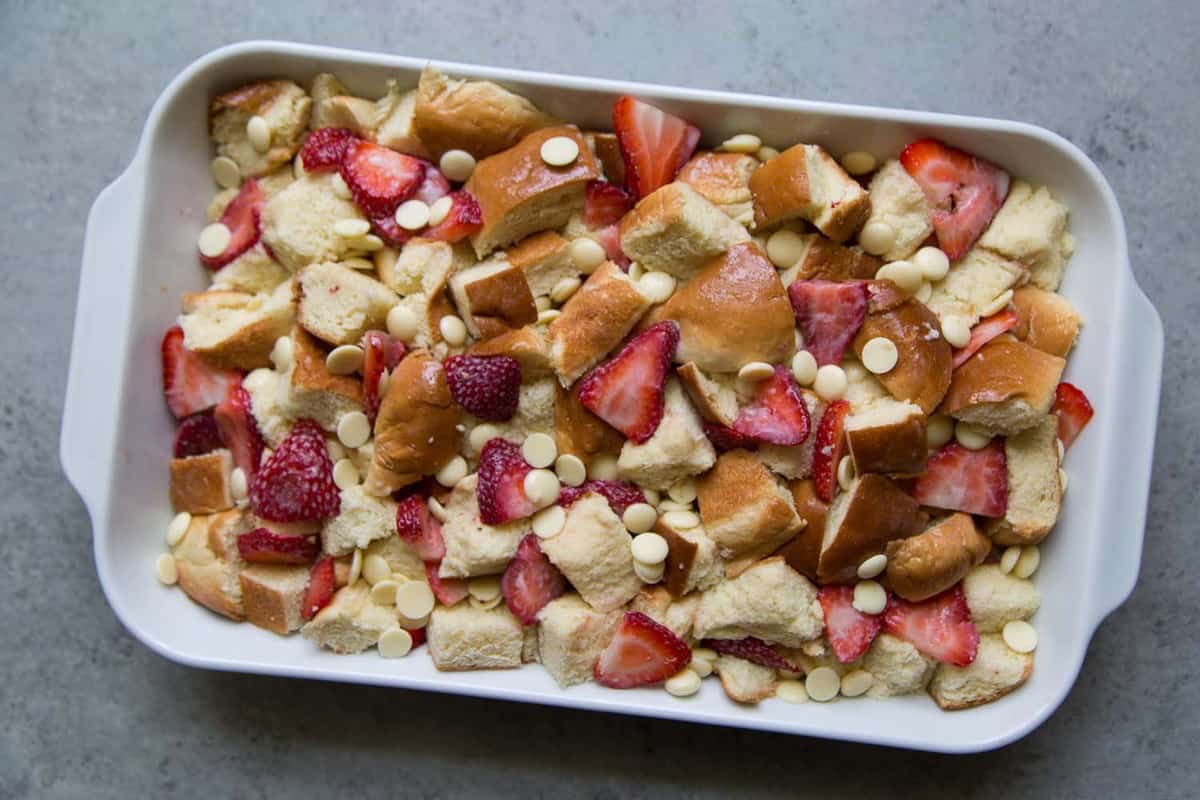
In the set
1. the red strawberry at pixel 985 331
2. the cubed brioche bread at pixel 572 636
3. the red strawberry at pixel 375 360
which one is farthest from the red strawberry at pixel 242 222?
the red strawberry at pixel 985 331

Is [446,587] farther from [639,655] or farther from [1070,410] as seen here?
[1070,410]

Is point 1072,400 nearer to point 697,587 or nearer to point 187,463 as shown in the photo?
point 697,587

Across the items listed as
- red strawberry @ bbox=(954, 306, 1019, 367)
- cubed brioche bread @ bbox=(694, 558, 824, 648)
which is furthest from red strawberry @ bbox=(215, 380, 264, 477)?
red strawberry @ bbox=(954, 306, 1019, 367)

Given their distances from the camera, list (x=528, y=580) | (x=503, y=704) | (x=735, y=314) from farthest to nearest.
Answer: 1. (x=503, y=704)
2. (x=528, y=580)
3. (x=735, y=314)

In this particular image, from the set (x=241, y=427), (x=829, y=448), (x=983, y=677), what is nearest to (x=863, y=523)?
(x=829, y=448)

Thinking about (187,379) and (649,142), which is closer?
(649,142)
